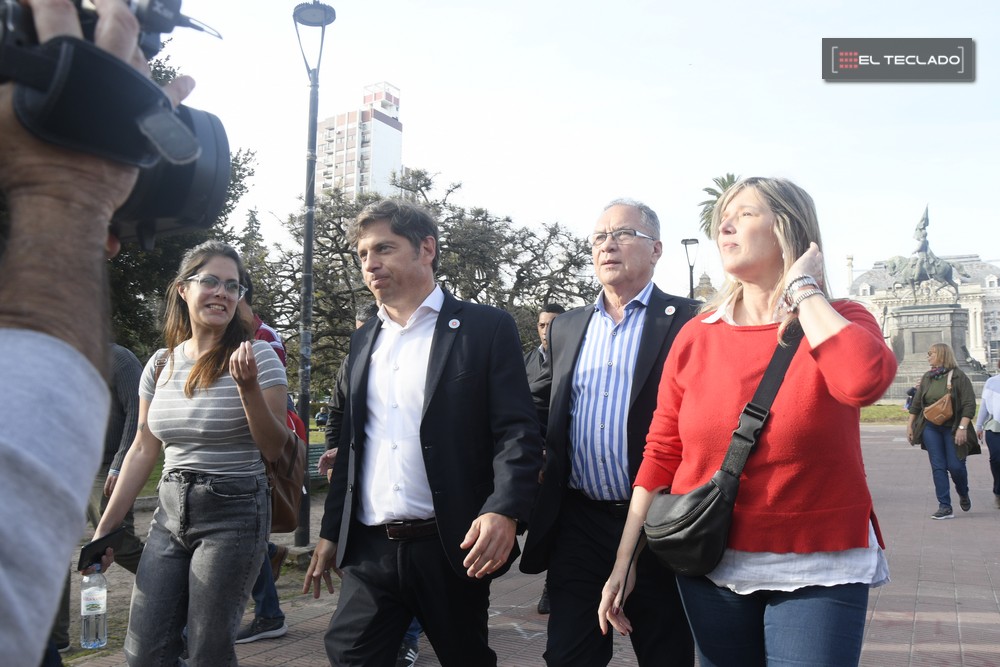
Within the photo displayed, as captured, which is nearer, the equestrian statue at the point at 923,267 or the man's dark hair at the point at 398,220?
the man's dark hair at the point at 398,220

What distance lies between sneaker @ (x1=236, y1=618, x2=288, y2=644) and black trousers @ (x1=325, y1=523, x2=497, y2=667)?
7.73 ft

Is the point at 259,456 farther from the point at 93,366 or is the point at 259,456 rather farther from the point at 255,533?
the point at 93,366

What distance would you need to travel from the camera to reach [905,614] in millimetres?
5801

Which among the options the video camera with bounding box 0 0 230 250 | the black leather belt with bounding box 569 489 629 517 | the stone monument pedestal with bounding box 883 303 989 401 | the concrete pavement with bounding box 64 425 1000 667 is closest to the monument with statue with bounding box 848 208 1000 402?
the stone monument pedestal with bounding box 883 303 989 401

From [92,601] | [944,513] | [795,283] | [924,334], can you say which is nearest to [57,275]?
[795,283]

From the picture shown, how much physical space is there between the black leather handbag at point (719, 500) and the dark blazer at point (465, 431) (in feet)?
2.07

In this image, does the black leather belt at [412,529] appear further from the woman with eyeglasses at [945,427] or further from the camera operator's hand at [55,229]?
the woman with eyeglasses at [945,427]

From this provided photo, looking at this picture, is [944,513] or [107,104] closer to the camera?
[107,104]

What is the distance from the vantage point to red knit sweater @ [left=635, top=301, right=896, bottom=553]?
2.32 meters

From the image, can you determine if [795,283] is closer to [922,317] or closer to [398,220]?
[398,220]

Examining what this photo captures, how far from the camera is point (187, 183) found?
122cm

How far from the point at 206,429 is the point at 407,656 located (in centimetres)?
217

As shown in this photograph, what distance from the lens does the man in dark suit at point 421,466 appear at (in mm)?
3002

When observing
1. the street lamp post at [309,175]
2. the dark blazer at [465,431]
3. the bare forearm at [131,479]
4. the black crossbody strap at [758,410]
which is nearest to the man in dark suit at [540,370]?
the dark blazer at [465,431]
